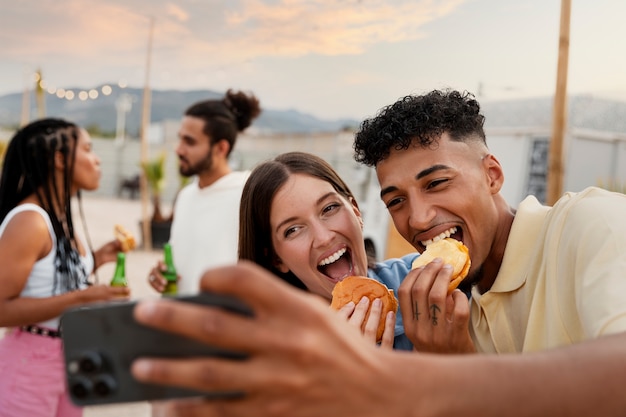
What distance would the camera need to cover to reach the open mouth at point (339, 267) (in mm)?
2627

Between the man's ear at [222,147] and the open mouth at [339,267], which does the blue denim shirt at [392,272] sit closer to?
the open mouth at [339,267]

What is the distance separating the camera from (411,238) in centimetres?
212

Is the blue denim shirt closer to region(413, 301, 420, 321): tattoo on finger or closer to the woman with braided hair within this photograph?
region(413, 301, 420, 321): tattoo on finger

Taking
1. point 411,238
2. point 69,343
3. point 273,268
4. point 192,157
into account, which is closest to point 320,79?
point 192,157

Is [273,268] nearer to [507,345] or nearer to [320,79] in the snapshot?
[507,345]

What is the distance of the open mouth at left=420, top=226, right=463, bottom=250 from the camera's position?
80.0 inches

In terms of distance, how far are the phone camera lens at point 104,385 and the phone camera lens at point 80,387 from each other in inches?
0.5

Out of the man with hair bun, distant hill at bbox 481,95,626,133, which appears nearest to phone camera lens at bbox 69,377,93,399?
the man with hair bun

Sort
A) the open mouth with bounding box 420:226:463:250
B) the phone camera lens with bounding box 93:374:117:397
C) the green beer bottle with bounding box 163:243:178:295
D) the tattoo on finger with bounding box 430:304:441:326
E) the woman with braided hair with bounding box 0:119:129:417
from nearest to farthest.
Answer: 1. the phone camera lens with bounding box 93:374:117:397
2. the tattoo on finger with bounding box 430:304:441:326
3. the open mouth with bounding box 420:226:463:250
4. the woman with braided hair with bounding box 0:119:129:417
5. the green beer bottle with bounding box 163:243:178:295

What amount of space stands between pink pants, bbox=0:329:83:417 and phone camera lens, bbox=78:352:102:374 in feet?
9.73

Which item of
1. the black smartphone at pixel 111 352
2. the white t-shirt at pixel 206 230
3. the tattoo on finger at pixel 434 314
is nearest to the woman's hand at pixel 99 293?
the white t-shirt at pixel 206 230

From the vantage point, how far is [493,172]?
7.42 feet

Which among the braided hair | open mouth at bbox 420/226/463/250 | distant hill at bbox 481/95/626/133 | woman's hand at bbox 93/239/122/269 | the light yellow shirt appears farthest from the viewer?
distant hill at bbox 481/95/626/133

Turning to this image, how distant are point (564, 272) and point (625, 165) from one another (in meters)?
9.92
